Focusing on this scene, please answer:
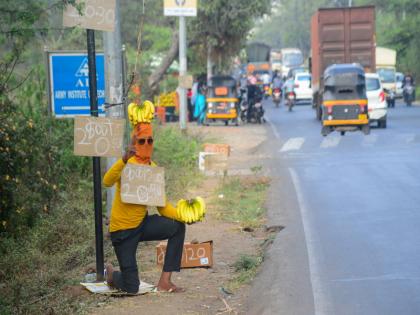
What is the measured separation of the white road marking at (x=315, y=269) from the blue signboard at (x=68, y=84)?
10.1 ft

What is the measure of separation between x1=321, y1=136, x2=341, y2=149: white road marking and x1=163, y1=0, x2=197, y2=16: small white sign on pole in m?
5.14

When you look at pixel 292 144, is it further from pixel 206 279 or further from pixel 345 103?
pixel 206 279

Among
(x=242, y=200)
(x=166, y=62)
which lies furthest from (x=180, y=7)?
(x=242, y=200)

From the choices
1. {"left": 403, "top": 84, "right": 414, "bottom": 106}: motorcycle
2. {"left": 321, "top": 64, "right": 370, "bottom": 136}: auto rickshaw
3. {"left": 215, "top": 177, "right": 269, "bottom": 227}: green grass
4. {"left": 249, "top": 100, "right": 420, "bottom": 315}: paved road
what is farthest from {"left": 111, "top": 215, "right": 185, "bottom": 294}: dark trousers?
{"left": 403, "top": 84, "right": 414, "bottom": 106}: motorcycle

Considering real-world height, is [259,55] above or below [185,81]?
above

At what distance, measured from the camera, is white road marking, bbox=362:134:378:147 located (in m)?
25.1

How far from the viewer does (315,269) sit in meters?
9.55

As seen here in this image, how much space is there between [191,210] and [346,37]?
96.3ft

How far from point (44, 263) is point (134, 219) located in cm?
255

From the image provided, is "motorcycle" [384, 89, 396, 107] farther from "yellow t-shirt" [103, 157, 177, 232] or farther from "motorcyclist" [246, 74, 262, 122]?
"yellow t-shirt" [103, 157, 177, 232]

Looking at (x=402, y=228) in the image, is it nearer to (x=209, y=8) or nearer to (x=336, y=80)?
(x=336, y=80)

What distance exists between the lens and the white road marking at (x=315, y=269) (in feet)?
25.9

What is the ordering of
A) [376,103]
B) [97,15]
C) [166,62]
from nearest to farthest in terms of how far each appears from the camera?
[97,15], [376,103], [166,62]

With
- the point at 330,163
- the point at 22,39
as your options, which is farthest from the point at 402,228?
the point at 330,163
